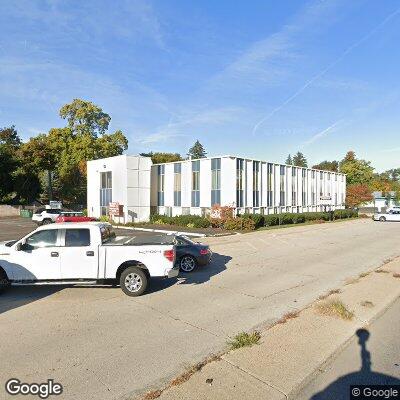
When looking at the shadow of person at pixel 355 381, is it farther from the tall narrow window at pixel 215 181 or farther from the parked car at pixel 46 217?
the parked car at pixel 46 217

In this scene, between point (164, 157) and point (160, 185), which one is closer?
point (160, 185)

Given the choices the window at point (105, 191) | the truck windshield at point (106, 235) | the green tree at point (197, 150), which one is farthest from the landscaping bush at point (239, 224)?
the green tree at point (197, 150)

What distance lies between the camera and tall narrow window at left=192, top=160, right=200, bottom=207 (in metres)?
33.9

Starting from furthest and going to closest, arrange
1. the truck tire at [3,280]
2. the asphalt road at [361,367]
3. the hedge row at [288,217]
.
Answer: the hedge row at [288,217] < the truck tire at [3,280] < the asphalt road at [361,367]

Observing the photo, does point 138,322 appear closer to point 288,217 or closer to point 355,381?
point 355,381

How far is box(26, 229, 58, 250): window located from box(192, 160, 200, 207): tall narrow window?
81.2 feet

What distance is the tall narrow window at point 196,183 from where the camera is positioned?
33.9 m

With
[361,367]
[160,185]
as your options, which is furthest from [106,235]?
[160,185]

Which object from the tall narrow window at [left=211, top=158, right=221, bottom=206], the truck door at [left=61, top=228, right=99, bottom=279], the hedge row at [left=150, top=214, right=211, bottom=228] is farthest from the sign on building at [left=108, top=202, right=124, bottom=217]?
the truck door at [left=61, top=228, right=99, bottom=279]

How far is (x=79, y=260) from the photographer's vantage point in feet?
29.6

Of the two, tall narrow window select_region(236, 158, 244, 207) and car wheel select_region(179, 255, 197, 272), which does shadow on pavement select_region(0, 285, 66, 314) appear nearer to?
car wheel select_region(179, 255, 197, 272)

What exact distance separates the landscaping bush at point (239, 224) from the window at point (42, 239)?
20.6 metres

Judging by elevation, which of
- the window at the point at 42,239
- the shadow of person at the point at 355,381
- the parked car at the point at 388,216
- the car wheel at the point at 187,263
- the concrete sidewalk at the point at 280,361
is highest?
the window at the point at 42,239

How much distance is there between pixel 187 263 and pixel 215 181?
20.5m
